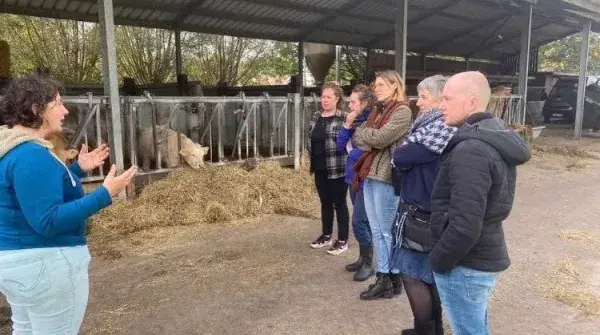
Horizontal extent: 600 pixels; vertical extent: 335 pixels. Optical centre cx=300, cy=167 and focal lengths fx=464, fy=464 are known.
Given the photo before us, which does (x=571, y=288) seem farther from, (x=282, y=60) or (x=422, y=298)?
(x=282, y=60)

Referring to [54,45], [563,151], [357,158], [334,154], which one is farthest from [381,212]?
[54,45]

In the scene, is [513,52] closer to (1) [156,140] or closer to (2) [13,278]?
(1) [156,140]

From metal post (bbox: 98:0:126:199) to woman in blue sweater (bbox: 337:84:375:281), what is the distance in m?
3.09

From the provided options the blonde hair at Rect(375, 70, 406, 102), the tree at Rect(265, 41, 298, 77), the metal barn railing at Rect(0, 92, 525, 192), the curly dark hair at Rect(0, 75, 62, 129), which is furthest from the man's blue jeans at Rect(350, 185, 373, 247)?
the tree at Rect(265, 41, 298, 77)

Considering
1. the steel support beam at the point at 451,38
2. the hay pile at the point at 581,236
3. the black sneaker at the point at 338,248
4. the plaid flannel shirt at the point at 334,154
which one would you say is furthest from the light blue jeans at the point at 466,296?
the steel support beam at the point at 451,38

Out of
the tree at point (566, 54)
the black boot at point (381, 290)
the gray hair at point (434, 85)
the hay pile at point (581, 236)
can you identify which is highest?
the tree at point (566, 54)

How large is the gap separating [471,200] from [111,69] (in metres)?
4.89

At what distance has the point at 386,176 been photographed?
3.14 metres

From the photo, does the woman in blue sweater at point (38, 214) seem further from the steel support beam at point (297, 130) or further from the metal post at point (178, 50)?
the metal post at point (178, 50)

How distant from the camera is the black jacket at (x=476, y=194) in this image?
70.3 inches

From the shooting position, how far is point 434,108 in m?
2.57

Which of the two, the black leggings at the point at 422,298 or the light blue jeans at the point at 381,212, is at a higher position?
the light blue jeans at the point at 381,212

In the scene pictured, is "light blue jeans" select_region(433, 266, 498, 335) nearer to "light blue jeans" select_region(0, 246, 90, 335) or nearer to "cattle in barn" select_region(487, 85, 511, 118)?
"light blue jeans" select_region(0, 246, 90, 335)

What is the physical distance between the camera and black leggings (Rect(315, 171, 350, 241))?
4137 mm
